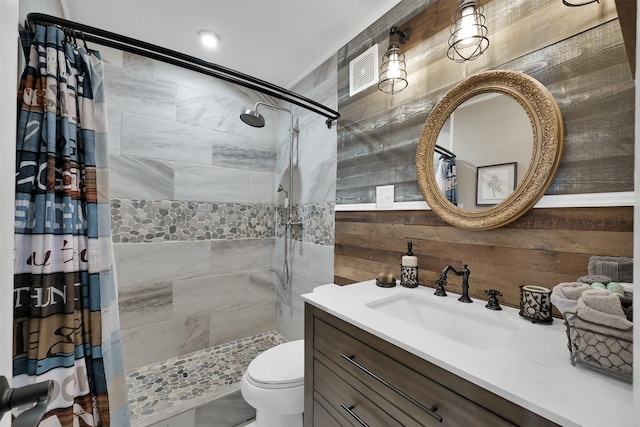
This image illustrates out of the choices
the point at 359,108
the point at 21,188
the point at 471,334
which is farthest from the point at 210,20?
the point at 471,334

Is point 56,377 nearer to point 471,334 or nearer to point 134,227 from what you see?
point 134,227

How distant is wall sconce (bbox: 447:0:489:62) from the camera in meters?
1.05

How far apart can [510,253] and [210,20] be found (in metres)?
2.15

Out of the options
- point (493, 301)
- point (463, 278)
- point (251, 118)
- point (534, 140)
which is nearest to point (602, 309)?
point (493, 301)

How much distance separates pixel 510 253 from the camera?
1076 millimetres

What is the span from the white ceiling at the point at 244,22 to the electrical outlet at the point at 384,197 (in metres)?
1.06

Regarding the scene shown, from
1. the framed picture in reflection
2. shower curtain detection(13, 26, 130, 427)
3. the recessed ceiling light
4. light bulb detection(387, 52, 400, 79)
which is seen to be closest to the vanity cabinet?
the framed picture in reflection

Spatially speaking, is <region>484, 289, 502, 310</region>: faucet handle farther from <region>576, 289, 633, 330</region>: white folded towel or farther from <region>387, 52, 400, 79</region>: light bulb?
<region>387, 52, 400, 79</region>: light bulb

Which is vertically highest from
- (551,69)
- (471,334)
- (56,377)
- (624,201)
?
(551,69)

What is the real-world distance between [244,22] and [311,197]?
128 centimetres

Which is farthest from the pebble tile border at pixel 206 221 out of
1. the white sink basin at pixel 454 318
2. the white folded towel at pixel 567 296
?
the white folded towel at pixel 567 296

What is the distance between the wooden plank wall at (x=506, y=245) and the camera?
2.89 feet

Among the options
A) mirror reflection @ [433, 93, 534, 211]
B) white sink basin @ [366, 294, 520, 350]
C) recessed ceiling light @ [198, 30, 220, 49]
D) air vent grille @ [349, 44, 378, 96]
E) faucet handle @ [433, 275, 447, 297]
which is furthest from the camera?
recessed ceiling light @ [198, 30, 220, 49]

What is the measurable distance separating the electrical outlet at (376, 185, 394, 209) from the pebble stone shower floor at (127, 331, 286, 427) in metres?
1.59
